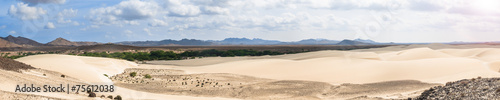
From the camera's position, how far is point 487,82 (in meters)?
14.6

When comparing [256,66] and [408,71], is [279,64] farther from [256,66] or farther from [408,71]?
[408,71]

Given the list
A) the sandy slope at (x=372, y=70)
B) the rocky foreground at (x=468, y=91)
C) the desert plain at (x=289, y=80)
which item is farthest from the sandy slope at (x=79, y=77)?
the sandy slope at (x=372, y=70)

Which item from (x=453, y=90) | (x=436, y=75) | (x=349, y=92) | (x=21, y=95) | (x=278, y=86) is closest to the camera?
(x=21, y=95)

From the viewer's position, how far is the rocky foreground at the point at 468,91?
1229cm

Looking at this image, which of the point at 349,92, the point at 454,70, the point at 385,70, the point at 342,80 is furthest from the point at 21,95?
the point at 454,70

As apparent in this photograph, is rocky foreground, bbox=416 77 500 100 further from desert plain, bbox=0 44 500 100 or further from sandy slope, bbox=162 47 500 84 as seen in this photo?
sandy slope, bbox=162 47 500 84

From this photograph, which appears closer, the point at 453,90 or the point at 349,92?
the point at 453,90

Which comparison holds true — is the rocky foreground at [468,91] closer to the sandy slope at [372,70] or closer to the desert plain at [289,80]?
the desert plain at [289,80]

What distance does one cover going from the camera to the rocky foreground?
1229 centimetres

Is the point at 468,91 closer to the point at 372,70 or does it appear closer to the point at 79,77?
the point at 372,70

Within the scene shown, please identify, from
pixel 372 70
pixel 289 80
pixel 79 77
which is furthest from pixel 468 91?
pixel 79 77

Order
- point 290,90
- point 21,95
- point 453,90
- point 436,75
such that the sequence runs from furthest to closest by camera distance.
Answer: point 436,75 → point 290,90 → point 453,90 → point 21,95

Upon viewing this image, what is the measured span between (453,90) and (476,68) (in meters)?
17.6

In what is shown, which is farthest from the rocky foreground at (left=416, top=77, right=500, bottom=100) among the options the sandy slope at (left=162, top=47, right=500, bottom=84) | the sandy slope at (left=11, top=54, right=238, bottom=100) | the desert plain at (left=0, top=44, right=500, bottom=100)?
the sandy slope at (left=162, top=47, right=500, bottom=84)
